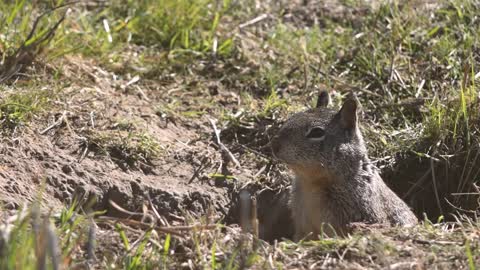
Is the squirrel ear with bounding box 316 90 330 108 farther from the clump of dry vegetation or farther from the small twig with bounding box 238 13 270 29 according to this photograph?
the small twig with bounding box 238 13 270 29

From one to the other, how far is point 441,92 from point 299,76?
49.2 inches

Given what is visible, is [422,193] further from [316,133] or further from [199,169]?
[199,169]

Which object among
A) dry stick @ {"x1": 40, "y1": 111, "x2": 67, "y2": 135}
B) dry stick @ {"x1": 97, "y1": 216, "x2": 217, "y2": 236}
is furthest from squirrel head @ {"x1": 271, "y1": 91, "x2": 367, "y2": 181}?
dry stick @ {"x1": 40, "y1": 111, "x2": 67, "y2": 135}

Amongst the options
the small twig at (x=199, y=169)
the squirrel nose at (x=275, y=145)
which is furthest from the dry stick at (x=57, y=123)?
the squirrel nose at (x=275, y=145)

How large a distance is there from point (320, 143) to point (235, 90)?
1.71 m

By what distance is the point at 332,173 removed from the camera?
6.08 metres

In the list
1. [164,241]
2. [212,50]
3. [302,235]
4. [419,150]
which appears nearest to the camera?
[164,241]

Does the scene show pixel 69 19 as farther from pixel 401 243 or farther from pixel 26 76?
pixel 401 243

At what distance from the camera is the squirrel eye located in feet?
19.9

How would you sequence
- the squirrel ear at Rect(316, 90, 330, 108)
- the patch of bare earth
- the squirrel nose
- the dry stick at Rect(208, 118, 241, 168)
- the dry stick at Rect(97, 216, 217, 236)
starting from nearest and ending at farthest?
1. the dry stick at Rect(97, 216, 217, 236)
2. the patch of bare earth
3. the squirrel nose
4. the squirrel ear at Rect(316, 90, 330, 108)
5. the dry stick at Rect(208, 118, 241, 168)

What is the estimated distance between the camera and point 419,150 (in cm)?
687

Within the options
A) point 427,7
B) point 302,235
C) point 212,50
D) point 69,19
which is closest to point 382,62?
point 427,7

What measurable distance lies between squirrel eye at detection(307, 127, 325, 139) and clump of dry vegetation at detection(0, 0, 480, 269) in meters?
0.81

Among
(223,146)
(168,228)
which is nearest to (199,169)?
(223,146)
